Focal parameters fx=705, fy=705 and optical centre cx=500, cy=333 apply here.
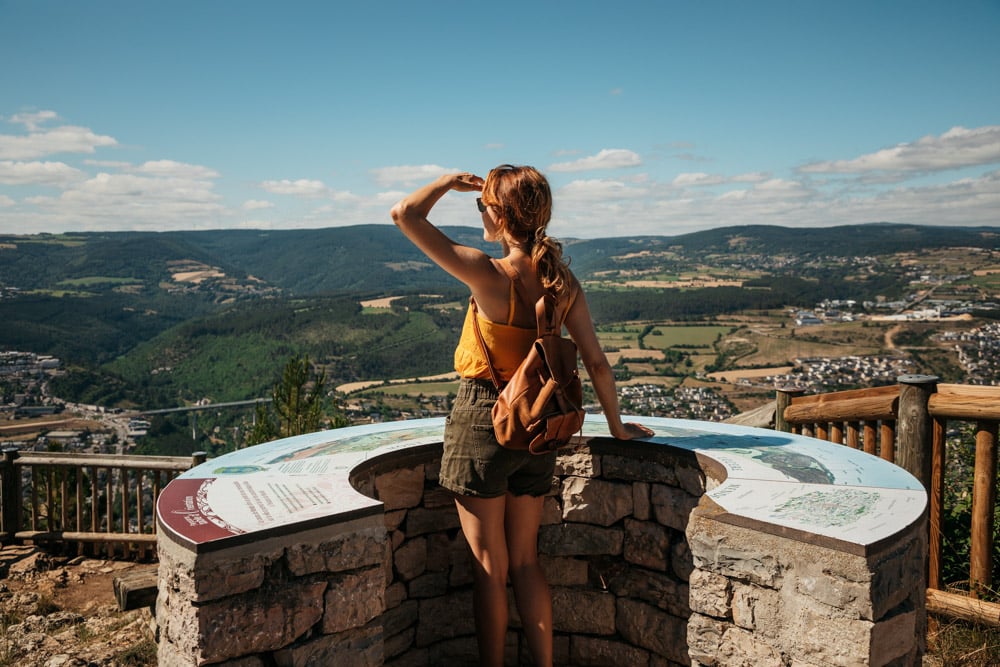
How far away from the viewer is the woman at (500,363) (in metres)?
2.53

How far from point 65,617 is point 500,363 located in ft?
14.6

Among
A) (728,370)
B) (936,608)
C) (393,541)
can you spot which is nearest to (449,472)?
(393,541)

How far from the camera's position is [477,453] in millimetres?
2627

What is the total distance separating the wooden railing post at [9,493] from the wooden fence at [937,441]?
7.17m

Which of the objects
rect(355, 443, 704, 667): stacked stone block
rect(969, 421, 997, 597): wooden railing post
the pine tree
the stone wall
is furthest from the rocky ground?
rect(969, 421, 997, 597): wooden railing post

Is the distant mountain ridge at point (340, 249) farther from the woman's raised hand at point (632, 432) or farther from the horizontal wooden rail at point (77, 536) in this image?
the woman's raised hand at point (632, 432)

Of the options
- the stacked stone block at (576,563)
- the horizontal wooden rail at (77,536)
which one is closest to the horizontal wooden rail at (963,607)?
the stacked stone block at (576,563)

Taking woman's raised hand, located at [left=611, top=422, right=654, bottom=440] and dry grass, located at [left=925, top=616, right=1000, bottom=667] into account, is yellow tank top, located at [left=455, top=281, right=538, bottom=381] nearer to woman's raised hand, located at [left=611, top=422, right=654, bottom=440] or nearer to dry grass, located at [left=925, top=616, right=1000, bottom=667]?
woman's raised hand, located at [left=611, top=422, right=654, bottom=440]

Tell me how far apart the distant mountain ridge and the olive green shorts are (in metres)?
34.5

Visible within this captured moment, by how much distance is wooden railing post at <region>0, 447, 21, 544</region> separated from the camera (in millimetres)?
6738

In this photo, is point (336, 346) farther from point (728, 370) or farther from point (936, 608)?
point (936, 608)

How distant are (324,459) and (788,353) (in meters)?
33.6

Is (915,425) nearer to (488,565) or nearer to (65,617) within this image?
(488,565)

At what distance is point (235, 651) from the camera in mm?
2135
